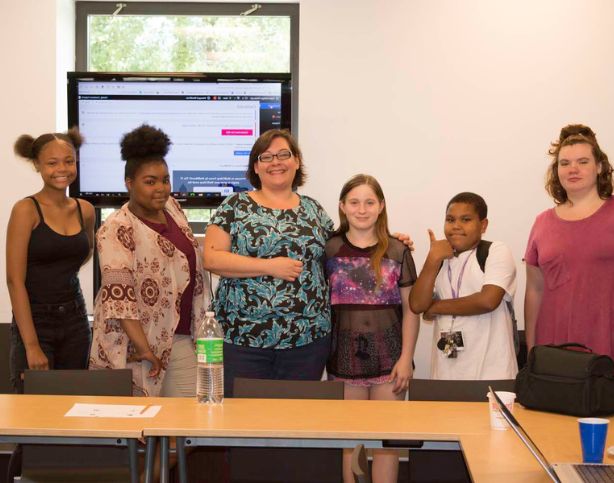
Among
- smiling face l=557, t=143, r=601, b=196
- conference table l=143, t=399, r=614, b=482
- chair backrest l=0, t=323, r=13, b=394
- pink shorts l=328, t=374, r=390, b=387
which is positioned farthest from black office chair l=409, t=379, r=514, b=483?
chair backrest l=0, t=323, r=13, b=394

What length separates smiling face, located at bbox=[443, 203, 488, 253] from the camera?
12.7 feet

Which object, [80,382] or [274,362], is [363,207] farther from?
[80,382]

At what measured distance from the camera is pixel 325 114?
5000 millimetres

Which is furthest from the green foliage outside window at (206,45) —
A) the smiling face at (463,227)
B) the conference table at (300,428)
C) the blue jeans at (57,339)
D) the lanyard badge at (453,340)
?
the conference table at (300,428)

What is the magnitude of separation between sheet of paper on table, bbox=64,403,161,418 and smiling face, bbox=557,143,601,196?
2017mm

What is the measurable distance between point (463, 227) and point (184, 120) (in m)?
1.90

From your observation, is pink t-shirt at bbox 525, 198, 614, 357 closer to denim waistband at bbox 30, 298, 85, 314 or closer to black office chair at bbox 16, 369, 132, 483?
black office chair at bbox 16, 369, 132, 483

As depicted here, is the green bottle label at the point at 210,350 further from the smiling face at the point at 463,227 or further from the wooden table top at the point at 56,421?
the smiling face at the point at 463,227

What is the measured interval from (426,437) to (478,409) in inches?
16.1

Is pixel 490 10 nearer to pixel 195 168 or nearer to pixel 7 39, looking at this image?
pixel 195 168

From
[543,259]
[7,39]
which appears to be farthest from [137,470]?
[7,39]

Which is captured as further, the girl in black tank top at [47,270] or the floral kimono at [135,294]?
the girl in black tank top at [47,270]

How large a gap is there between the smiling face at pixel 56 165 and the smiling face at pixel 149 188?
348 millimetres

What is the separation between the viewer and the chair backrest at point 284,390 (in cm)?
328
